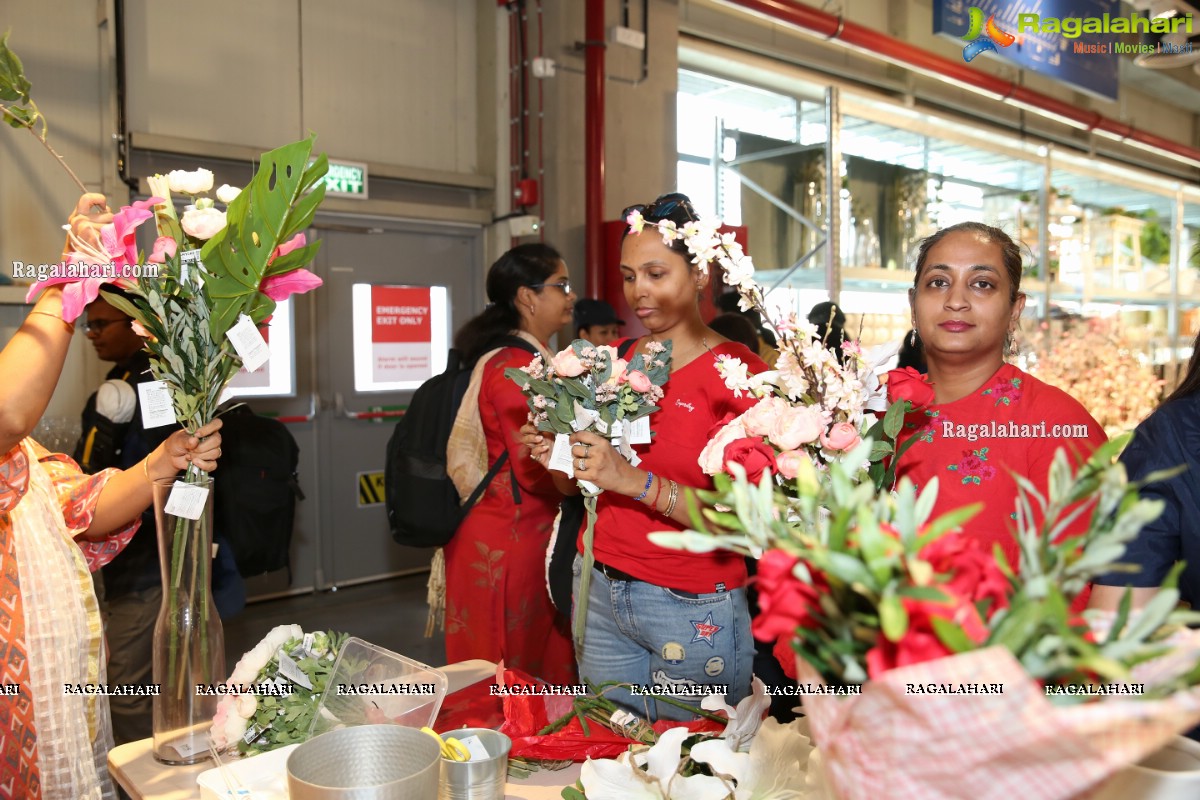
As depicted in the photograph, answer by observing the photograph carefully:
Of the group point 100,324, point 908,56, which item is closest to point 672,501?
point 100,324

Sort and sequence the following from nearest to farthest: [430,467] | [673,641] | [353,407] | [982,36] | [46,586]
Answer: [46,586] → [673,641] → [430,467] → [982,36] → [353,407]

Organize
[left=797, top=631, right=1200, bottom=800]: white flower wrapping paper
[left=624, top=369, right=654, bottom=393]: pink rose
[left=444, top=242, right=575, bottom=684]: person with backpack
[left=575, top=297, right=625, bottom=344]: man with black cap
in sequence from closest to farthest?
[left=797, top=631, right=1200, bottom=800]: white flower wrapping paper < [left=624, top=369, right=654, bottom=393]: pink rose < [left=444, top=242, right=575, bottom=684]: person with backpack < [left=575, top=297, right=625, bottom=344]: man with black cap

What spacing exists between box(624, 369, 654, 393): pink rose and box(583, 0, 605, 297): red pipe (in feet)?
11.1

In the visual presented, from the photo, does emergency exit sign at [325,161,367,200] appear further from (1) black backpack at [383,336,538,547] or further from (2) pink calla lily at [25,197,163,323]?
(2) pink calla lily at [25,197,163,323]

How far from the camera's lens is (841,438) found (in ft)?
3.73

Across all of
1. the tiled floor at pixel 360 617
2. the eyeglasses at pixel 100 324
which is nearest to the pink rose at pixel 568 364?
the eyeglasses at pixel 100 324

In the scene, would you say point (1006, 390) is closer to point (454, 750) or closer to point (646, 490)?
point (646, 490)

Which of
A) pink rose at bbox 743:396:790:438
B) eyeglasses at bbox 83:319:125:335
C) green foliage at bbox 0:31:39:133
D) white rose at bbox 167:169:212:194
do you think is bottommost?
pink rose at bbox 743:396:790:438

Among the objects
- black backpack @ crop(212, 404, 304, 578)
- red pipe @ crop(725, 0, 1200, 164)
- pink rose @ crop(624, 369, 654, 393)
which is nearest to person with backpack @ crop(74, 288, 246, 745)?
black backpack @ crop(212, 404, 304, 578)

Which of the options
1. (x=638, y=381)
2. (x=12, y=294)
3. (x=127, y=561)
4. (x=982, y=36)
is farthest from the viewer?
(x=982, y=36)

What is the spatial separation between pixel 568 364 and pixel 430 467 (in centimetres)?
116

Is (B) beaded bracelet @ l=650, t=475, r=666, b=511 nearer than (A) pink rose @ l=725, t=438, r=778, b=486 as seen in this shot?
No

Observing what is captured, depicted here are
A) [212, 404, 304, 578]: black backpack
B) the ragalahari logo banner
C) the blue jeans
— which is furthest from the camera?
the ragalahari logo banner

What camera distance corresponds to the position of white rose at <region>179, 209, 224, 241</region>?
1422 millimetres
